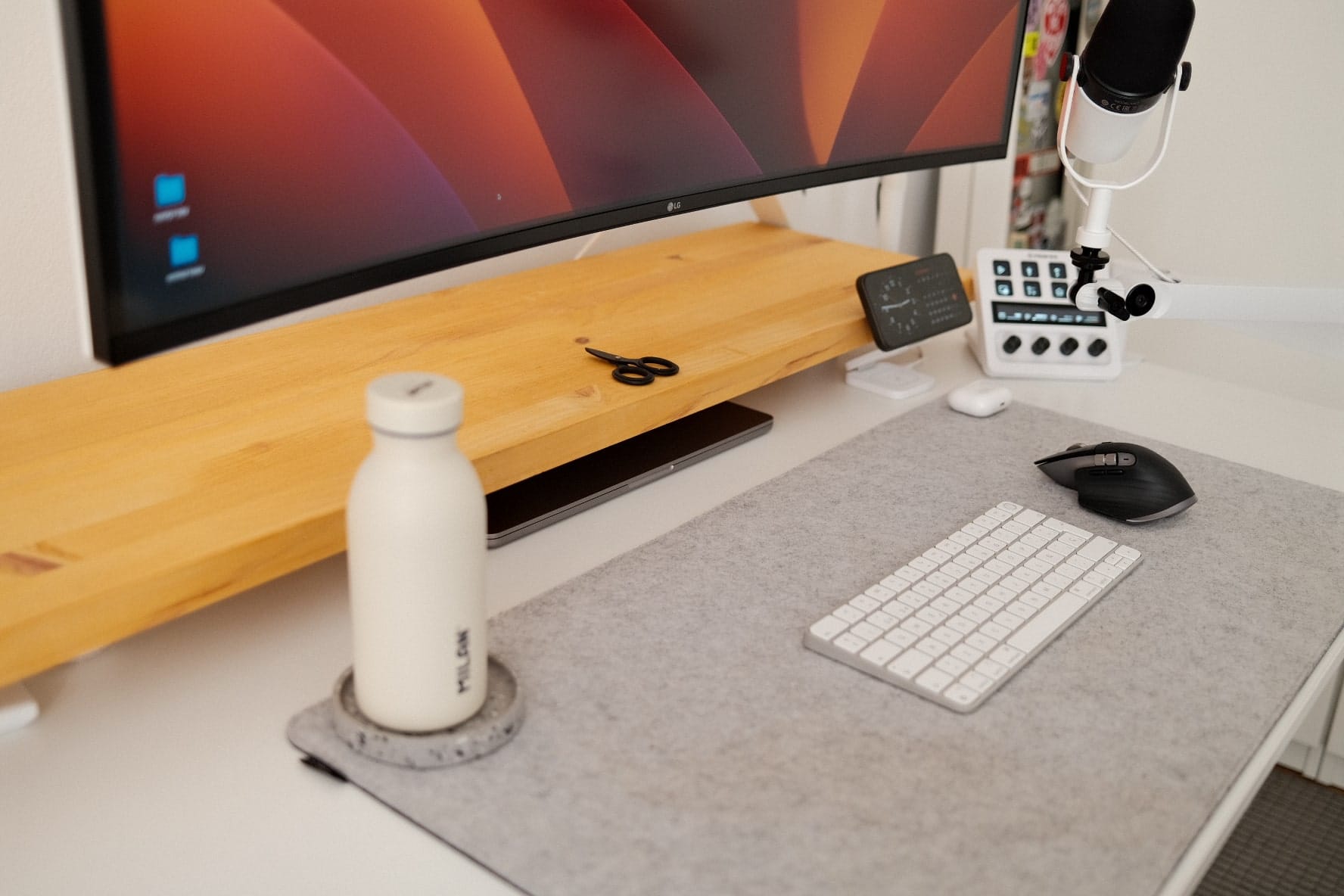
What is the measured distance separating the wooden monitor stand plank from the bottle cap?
167 millimetres

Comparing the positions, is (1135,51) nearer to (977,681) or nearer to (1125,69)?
(1125,69)

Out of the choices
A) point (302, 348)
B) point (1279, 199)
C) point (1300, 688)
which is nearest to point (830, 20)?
point (302, 348)

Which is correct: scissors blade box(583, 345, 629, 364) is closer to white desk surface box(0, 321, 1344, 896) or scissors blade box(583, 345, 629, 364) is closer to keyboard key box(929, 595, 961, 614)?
white desk surface box(0, 321, 1344, 896)

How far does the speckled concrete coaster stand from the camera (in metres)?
→ 0.63

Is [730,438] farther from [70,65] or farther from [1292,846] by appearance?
[1292,846]

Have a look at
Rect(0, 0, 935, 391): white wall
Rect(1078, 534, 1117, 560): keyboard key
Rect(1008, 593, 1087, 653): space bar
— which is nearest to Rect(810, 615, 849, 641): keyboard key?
Rect(1008, 593, 1087, 653): space bar

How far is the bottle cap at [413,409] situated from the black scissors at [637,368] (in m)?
0.36

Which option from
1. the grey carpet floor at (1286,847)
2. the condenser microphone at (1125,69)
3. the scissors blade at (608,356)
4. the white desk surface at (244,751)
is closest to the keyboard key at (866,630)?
the white desk surface at (244,751)

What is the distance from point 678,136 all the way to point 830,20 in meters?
0.20

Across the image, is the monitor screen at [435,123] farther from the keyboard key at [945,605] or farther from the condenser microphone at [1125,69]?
the keyboard key at [945,605]

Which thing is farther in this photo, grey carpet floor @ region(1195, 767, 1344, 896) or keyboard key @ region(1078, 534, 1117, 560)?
grey carpet floor @ region(1195, 767, 1344, 896)

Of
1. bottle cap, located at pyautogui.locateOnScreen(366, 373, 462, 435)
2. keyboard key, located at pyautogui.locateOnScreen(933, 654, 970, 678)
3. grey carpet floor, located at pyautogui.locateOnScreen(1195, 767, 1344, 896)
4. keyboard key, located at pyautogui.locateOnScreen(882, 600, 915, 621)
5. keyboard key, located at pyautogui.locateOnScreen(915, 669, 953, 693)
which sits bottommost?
grey carpet floor, located at pyautogui.locateOnScreen(1195, 767, 1344, 896)

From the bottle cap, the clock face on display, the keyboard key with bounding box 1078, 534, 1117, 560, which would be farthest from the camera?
the clock face on display

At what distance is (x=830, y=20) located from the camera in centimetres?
106
